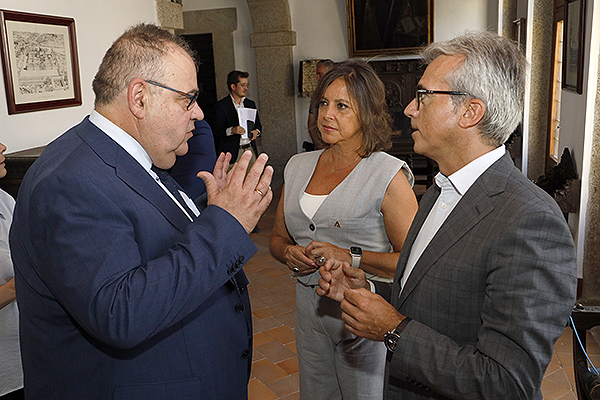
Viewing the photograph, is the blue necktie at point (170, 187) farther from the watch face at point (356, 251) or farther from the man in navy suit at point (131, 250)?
the watch face at point (356, 251)

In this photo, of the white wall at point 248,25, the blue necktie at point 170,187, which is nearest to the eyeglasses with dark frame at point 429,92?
the blue necktie at point 170,187

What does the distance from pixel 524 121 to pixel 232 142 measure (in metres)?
3.77

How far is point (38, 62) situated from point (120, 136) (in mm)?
3013

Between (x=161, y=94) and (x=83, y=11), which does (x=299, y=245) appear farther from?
(x=83, y=11)

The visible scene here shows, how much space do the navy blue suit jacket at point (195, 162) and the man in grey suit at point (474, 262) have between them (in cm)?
120

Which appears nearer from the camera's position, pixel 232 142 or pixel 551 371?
pixel 551 371

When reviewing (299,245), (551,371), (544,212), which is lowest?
(551,371)

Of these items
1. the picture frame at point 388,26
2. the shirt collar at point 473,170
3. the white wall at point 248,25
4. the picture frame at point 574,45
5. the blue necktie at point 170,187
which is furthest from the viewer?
the picture frame at point 388,26

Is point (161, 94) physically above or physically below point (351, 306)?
above

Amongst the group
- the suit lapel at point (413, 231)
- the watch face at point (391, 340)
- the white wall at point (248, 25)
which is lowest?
the watch face at point (391, 340)

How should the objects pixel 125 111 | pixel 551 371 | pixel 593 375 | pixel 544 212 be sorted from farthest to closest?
pixel 551 371
pixel 593 375
pixel 125 111
pixel 544 212

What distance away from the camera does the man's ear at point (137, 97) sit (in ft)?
4.93

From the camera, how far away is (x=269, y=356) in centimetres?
389

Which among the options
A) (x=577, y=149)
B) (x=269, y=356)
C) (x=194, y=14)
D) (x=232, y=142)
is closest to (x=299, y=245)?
(x=269, y=356)
